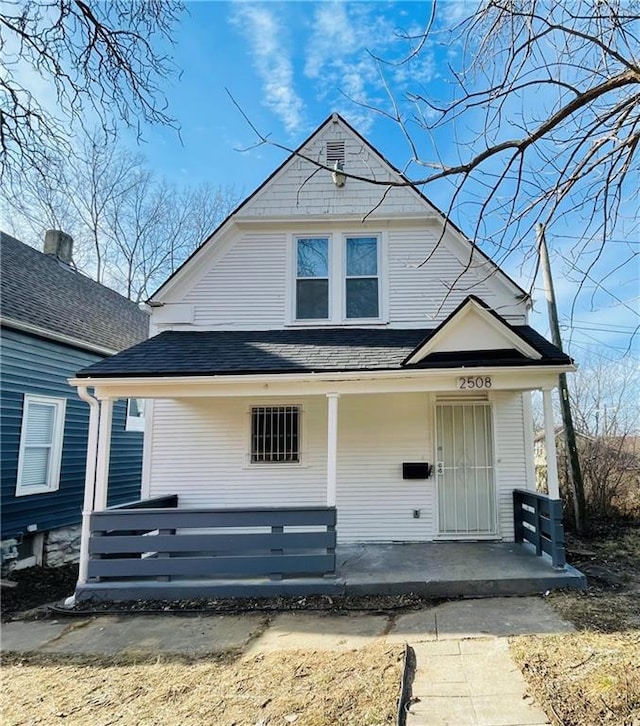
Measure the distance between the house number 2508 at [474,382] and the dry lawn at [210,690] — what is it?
10.7ft

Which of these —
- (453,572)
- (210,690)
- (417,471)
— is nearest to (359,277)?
(417,471)

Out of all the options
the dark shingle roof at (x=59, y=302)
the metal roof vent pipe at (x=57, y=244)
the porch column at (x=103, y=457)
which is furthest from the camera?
the metal roof vent pipe at (x=57, y=244)

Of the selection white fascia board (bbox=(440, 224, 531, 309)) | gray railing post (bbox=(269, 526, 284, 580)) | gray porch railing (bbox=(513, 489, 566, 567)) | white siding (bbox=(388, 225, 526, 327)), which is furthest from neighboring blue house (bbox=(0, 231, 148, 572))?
gray porch railing (bbox=(513, 489, 566, 567))

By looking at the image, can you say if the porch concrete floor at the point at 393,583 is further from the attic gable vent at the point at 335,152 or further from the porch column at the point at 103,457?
the attic gable vent at the point at 335,152

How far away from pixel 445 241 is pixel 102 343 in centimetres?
759

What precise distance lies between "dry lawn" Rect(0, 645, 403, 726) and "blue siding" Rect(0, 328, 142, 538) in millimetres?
4605

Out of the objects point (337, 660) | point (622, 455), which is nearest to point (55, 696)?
point (337, 660)

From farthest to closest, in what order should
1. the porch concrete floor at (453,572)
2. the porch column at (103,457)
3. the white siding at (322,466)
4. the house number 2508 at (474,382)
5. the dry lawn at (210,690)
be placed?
the white siding at (322,466) → the house number 2508 at (474,382) → the porch column at (103,457) → the porch concrete floor at (453,572) → the dry lawn at (210,690)

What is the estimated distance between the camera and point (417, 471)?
7266 mm

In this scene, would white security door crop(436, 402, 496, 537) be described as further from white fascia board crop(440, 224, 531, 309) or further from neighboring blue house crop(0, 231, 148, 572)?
Answer: neighboring blue house crop(0, 231, 148, 572)

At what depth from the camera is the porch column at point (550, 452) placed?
580cm

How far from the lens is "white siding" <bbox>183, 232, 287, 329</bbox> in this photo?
7.96 metres

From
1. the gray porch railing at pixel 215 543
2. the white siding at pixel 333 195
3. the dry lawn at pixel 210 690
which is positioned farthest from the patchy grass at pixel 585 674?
the white siding at pixel 333 195

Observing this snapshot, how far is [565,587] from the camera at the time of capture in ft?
17.6
